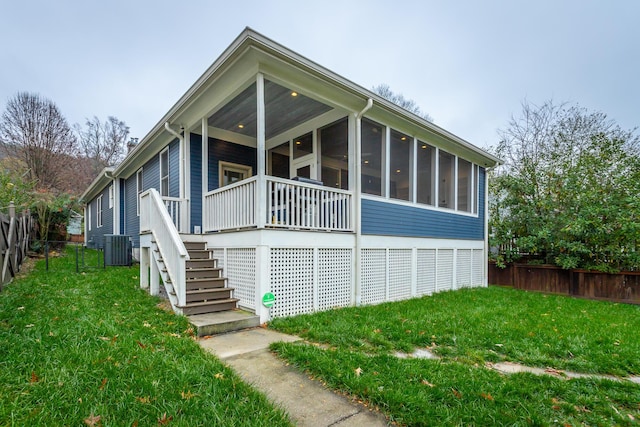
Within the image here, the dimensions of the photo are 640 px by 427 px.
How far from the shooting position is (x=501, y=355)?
3.51 m

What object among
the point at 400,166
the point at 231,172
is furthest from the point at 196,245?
the point at 400,166

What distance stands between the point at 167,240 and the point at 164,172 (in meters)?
4.11

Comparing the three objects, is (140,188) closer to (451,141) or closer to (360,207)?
(360,207)

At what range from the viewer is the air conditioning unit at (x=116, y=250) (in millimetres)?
8742

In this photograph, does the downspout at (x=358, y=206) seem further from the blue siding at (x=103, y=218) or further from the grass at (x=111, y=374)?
the blue siding at (x=103, y=218)

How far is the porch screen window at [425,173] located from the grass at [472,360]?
9.58ft

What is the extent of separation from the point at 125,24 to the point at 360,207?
48.1ft

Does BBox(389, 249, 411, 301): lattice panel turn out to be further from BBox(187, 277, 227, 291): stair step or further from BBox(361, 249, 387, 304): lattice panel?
BBox(187, 277, 227, 291): stair step

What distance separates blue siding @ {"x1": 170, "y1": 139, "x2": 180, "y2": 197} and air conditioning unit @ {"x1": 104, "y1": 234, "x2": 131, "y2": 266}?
95.1 inches

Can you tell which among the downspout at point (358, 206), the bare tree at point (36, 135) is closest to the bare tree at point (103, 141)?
the bare tree at point (36, 135)

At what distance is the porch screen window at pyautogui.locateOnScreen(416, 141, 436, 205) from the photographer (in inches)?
306

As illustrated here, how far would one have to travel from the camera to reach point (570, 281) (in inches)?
344

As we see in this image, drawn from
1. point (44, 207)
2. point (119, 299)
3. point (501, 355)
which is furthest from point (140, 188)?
point (501, 355)

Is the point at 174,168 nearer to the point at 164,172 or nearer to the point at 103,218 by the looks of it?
the point at 164,172
